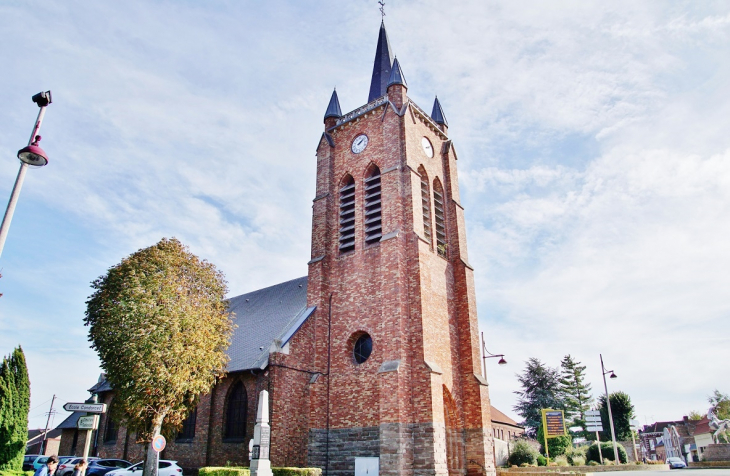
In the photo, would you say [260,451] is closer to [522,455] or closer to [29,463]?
[522,455]

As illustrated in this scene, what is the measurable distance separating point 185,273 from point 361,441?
9583 mm

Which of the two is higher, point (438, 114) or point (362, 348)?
point (438, 114)

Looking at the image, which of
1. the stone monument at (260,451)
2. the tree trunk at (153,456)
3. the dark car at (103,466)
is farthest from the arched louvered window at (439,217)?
the dark car at (103,466)

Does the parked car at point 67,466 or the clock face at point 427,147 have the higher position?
the clock face at point 427,147

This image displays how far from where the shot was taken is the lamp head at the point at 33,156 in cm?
880

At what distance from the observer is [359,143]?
2469cm

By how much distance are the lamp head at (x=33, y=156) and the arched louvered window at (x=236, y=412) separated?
15.0 metres

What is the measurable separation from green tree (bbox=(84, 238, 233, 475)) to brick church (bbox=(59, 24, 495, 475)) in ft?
9.22

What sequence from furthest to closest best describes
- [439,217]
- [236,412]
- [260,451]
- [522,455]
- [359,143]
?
[522,455] → [359,143] → [439,217] → [236,412] → [260,451]

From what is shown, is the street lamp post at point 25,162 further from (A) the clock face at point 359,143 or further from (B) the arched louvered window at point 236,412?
(A) the clock face at point 359,143

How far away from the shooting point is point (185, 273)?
20.3 m

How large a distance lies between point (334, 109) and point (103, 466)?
20686 mm

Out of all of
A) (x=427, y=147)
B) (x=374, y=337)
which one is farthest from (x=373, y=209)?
(x=374, y=337)

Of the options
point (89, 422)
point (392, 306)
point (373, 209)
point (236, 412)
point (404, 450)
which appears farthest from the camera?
point (373, 209)
